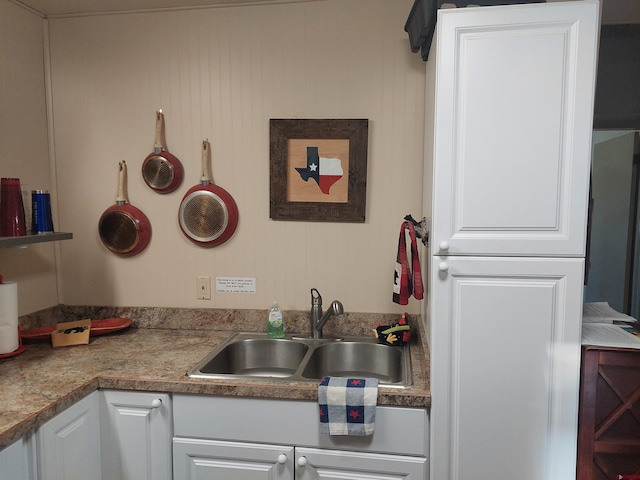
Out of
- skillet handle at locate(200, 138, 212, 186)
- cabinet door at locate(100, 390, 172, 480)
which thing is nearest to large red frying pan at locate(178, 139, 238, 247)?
skillet handle at locate(200, 138, 212, 186)

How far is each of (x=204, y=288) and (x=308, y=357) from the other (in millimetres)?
674

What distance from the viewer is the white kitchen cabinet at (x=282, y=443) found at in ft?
4.66

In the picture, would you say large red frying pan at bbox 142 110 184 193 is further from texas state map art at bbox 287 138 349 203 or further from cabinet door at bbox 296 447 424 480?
cabinet door at bbox 296 447 424 480

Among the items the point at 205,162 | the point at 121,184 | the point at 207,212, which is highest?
the point at 205,162

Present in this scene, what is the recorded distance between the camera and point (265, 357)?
1.96 m

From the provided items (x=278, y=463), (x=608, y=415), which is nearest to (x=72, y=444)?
(x=278, y=463)

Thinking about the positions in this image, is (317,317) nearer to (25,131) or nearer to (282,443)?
(282,443)

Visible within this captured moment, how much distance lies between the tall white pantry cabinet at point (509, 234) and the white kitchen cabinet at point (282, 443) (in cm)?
11

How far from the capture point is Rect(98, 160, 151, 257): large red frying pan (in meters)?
2.08

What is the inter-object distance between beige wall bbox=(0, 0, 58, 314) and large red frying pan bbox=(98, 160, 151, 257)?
0.32 m

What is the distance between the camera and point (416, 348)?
5.89 ft

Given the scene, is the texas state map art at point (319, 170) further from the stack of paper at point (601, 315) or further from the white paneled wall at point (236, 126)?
the stack of paper at point (601, 315)

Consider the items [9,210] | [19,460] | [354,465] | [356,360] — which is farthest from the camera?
[356,360]

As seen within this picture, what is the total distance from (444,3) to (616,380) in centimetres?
129
